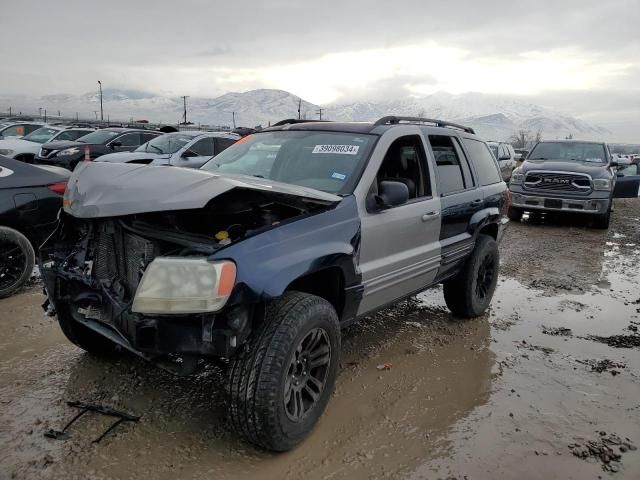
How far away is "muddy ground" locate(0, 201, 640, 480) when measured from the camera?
106 inches

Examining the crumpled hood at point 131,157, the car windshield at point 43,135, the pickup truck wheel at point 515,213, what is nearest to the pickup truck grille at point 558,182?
the pickup truck wheel at point 515,213

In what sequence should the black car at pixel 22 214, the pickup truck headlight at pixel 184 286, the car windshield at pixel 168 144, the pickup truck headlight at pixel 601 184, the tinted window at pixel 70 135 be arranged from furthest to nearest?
the tinted window at pixel 70 135
the car windshield at pixel 168 144
the pickup truck headlight at pixel 601 184
the black car at pixel 22 214
the pickup truck headlight at pixel 184 286

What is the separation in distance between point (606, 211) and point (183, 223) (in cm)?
1007

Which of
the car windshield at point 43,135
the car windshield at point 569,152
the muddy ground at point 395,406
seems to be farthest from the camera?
the car windshield at point 43,135

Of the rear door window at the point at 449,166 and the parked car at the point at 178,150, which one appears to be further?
the parked car at the point at 178,150

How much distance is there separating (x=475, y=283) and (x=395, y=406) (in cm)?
205

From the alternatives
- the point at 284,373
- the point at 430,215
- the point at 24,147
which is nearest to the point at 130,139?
the point at 24,147

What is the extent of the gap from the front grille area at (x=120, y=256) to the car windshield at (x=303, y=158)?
120 centimetres

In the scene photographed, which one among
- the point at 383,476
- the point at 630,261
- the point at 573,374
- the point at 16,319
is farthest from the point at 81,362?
the point at 630,261


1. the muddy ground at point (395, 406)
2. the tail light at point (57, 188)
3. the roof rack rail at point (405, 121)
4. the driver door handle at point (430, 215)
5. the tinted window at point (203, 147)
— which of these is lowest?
the muddy ground at point (395, 406)

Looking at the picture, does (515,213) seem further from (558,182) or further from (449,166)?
(449,166)

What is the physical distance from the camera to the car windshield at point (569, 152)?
456 inches

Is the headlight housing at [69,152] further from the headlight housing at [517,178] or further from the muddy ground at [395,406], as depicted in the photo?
the headlight housing at [517,178]

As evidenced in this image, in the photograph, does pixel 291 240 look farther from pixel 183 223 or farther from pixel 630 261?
pixel 630 261
